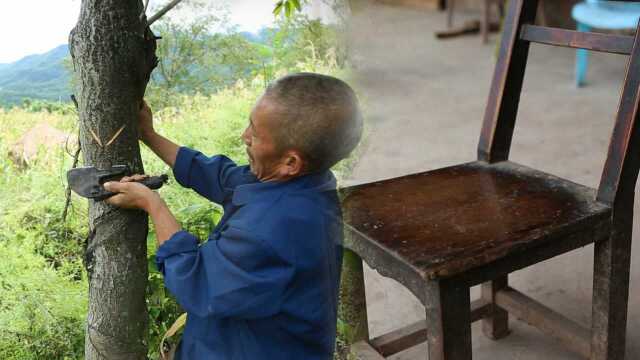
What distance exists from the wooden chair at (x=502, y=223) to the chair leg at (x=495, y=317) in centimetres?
9

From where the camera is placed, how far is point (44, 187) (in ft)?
4.31

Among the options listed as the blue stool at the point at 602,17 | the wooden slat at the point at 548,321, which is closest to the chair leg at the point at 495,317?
the wooden slat at the point at 548,321

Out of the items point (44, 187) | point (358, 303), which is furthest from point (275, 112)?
point (358, 303)

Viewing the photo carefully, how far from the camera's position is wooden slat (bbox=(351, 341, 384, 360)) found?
165cm

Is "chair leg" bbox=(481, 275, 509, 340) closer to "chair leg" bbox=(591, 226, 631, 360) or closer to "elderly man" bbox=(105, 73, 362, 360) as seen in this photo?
"chair leg" bbox=(591, 226, 631, 360)

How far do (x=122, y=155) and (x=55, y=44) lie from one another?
242 millimetres

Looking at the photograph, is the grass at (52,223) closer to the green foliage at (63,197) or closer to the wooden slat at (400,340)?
the green foliage at (63,197)

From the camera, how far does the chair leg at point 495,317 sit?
1.93 m

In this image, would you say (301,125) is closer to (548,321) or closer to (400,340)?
(400,340)

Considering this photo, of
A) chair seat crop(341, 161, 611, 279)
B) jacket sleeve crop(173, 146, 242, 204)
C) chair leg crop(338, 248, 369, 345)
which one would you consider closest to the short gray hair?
jacket sleeve crop(173, 146, 242, 204)

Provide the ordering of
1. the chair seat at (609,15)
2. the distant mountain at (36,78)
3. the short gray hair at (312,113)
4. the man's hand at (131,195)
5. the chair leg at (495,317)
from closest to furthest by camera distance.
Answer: the short gray hair at (312,113) < the man's hand at (131,195) < the distant mountain at (36,78) < the chair leg at (495,317) < the chair seat at (609,15)

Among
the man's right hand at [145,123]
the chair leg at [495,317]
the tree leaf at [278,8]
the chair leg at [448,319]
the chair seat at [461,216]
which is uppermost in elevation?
the tree leaf at [278,8]

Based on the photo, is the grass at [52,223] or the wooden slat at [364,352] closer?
the grass at [52,223]

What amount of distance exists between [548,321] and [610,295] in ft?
0.82
